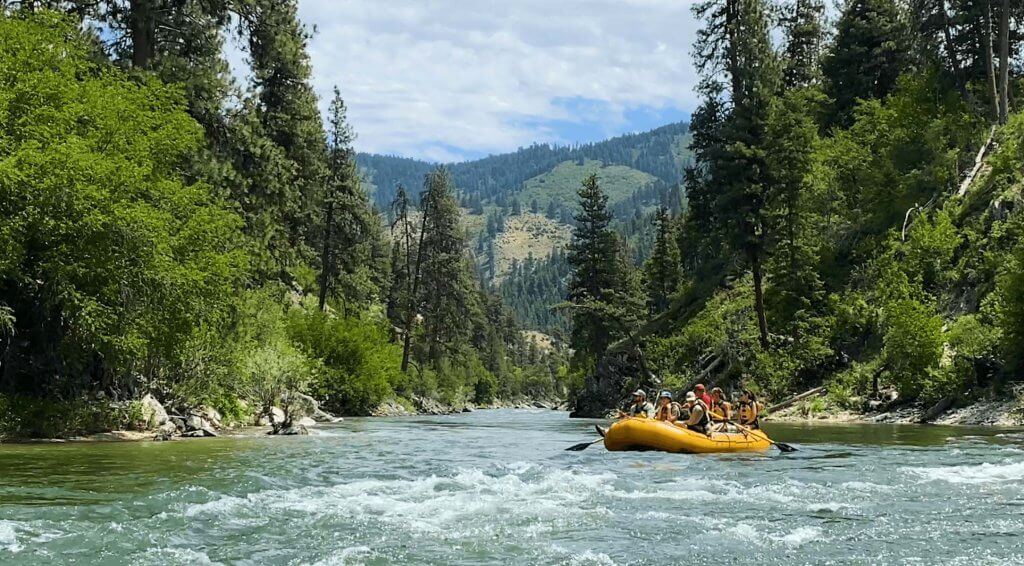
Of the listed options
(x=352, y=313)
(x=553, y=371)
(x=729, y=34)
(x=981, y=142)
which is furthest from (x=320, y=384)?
(x=553, y=371)

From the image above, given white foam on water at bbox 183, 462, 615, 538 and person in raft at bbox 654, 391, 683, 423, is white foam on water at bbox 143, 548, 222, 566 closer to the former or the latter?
white foam on water at bbox 183, 462, 615, 538

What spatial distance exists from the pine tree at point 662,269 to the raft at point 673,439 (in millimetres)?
44793

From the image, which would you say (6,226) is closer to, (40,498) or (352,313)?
(40,498)

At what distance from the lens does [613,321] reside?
49062 millimetres

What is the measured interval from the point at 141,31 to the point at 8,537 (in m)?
22.3

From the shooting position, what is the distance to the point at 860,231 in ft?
127

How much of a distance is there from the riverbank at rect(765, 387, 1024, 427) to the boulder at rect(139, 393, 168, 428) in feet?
70.7

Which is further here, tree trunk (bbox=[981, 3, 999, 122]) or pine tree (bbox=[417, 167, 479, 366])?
pine tree (bbox=[417, 167, 479, 366])

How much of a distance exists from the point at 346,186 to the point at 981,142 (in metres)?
32.2

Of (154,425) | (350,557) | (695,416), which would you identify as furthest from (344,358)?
(350,557)

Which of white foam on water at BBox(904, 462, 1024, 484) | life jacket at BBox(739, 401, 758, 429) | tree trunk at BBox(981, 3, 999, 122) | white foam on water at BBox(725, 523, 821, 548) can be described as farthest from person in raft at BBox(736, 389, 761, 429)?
tree trunk at BBox(981, 3, 999, 122)

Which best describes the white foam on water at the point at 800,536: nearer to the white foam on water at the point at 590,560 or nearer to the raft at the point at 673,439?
the white foam on water at the point at 590,560

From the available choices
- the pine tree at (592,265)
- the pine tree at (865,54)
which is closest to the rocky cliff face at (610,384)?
the pine tree at (592,265)

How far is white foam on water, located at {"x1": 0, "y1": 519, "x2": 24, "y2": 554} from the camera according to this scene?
904 centimetres
